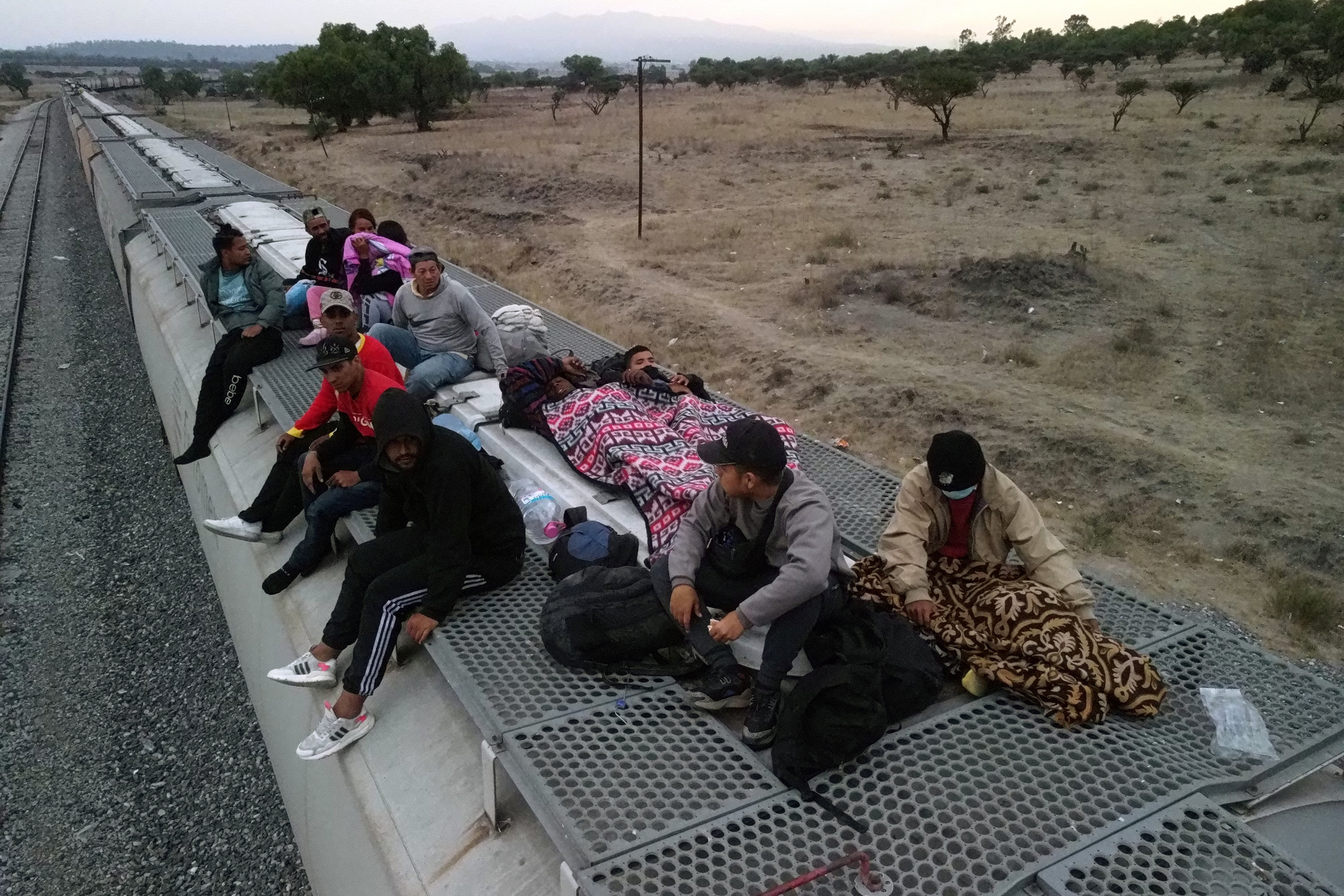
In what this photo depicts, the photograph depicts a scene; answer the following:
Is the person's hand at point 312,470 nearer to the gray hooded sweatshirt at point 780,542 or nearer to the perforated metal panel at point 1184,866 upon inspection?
the gray hooded sweatshirt at point 780,542

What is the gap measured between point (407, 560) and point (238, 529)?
2.12 m

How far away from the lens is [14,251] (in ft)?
64.1

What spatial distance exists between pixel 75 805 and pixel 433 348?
12.4ft

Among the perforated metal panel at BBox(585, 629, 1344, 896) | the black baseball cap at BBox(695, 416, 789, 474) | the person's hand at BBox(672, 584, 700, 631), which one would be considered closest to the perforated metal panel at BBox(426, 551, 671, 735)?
the person's hand at BBox(672, 584, 700, 631)

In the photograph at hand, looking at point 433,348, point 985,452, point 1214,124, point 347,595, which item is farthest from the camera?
point 1214,124

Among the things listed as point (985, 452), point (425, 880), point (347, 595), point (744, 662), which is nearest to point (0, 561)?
point (347, 595)

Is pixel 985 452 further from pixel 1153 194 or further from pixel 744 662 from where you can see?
pixel 1153 194

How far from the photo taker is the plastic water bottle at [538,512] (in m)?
4.82

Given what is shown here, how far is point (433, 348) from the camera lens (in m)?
6.99

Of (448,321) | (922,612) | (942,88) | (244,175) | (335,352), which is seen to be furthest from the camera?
(942,88)

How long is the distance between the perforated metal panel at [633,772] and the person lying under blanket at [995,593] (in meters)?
1.15

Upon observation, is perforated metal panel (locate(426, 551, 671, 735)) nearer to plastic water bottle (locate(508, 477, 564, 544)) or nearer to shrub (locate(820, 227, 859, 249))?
plastic water bottle (locate(508, 477, 564, 544))

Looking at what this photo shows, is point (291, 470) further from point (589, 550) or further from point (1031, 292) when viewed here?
point (1031, 292)

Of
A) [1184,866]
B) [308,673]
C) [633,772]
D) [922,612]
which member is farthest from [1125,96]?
[633,772]
